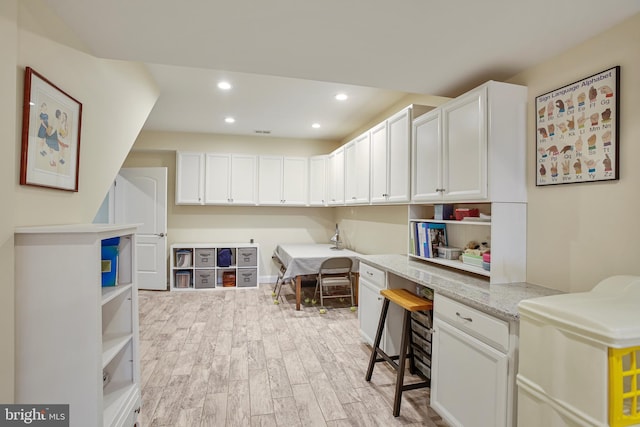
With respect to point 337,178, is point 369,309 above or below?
below

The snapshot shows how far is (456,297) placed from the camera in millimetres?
1816

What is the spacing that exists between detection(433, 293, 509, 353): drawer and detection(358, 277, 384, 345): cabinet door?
0.82 meters

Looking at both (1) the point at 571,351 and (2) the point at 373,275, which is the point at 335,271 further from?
(1) the point at 571,351

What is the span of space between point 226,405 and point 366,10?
2.64 m

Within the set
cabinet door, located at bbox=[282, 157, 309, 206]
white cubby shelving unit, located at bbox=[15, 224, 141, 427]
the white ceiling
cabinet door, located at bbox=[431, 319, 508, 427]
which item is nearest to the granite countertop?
cabinet door, located at bbox=[431, 319, 508, 427]

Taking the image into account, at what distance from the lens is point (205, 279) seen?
17.3 feet

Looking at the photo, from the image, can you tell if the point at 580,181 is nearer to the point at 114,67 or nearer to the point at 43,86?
the point at 43,86

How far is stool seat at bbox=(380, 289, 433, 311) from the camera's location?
2.12 m

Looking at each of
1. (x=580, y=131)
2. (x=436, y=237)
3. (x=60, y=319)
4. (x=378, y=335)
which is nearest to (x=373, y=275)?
(x=378, y=335)

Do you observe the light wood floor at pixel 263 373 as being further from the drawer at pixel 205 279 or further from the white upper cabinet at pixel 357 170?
the white upper cabinet at pixel 357 170

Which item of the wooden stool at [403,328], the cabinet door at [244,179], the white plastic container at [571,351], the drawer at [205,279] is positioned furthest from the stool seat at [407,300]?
the drawer at [205,279]

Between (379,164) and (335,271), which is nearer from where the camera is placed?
(379,164)

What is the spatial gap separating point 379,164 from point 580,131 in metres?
1.88

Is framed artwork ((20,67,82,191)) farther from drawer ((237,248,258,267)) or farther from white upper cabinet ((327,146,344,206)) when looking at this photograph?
drawer ((237,248,258,267))
